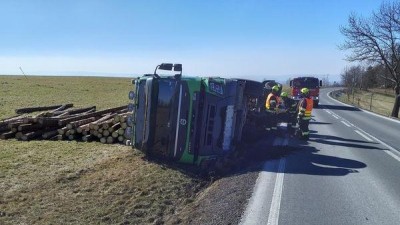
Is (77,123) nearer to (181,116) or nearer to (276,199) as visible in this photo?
(181,116)

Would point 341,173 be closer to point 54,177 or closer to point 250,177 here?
point 250,177

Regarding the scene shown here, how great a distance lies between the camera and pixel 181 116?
960 cm

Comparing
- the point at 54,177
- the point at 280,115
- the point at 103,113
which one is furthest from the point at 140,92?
the point at 280,115

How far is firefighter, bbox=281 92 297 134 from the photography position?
1591 centimetres

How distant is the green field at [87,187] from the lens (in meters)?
6.34

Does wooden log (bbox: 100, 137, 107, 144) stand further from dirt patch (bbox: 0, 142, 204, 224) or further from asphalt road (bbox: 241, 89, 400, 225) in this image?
asphalt road (bbox: 241, 89, 400, 225)

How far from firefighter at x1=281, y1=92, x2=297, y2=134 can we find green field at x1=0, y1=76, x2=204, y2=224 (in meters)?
6.54

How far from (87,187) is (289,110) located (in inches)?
377

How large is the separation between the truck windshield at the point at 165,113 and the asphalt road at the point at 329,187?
7.01 feet

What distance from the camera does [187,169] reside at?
943 cm

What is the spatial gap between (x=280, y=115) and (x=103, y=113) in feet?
19.9

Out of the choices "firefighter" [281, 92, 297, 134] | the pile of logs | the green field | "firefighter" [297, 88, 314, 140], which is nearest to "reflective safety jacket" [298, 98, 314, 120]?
"firefighter" [297, 88, 314, 140]

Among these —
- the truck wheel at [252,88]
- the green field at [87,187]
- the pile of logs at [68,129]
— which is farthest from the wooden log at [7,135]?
the truck wheel at [252,88]

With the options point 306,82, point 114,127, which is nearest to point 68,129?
point 114,127
